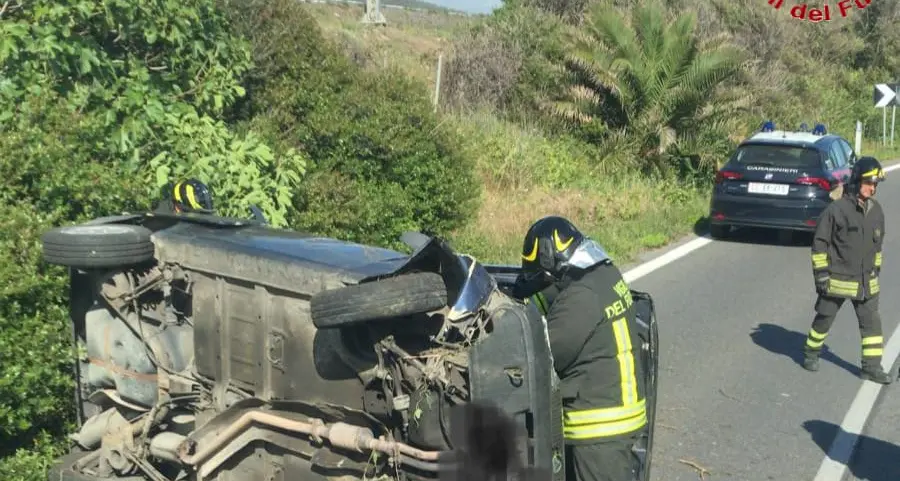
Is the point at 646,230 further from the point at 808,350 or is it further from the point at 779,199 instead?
the point at 808,350

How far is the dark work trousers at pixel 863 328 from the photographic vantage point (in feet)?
25.5

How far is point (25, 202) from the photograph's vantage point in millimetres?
5211

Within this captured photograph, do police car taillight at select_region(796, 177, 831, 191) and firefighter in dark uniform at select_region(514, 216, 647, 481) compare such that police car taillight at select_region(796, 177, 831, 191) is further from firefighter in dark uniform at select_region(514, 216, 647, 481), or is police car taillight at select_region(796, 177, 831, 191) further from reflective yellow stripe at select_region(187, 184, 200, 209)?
reflective yellow stripe at select_region(187, 184, 200, 209)

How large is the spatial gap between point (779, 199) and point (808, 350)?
5.80 m

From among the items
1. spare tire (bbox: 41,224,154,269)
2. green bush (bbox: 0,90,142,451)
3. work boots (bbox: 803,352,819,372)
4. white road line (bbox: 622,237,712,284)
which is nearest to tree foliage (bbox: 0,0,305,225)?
green bush (bbox: 0,90,142,451)

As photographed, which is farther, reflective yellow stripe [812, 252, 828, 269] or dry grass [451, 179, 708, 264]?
dry grass [451, 179, 708, 264]

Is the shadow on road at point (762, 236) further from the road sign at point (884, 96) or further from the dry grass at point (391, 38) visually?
the road sign at point (884, 96)

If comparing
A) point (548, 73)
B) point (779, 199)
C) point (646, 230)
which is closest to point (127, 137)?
point (646, 230)

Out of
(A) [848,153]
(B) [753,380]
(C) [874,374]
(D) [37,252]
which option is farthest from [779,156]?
(D) [37,252]

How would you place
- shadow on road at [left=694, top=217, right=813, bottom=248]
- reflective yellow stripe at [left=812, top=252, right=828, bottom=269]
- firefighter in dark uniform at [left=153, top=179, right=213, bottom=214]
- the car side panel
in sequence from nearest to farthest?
the car side panel < firefighter in dark uniform at [left=153, top=179, right=213, bottom=214] < reflective yellow stripe at [left=812, top=252, right=828, bottom=269] < shadow on road at [left=694, top=217, right=813, bottom=248]

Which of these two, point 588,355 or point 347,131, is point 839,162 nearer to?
point 347,131

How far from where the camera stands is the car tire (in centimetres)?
1417

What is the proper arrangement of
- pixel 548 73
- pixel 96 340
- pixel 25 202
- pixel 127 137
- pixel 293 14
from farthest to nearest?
pixel 548 73, pixel 293 14, pixel 127 137, pixel 25 202, pixel 96 340

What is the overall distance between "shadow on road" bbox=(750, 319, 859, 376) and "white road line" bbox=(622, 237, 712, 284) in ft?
5.85
